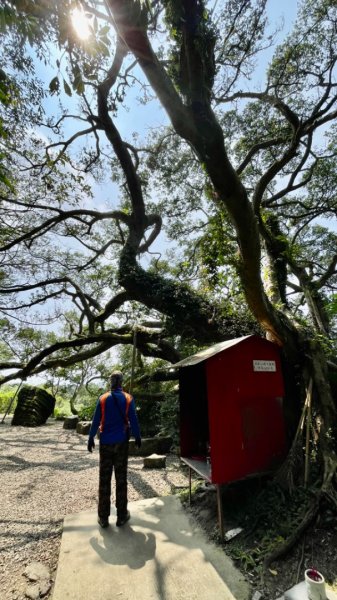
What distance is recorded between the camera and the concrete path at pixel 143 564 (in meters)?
2.53

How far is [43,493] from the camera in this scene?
17.1ft

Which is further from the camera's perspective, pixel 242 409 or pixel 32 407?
pixel 32 407

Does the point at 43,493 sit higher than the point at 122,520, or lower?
lower

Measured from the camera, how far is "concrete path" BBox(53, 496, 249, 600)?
8.30ft

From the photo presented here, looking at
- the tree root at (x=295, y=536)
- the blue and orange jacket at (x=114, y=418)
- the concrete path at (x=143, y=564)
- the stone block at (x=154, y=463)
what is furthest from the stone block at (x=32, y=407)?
the tree root at (x=295, y=536)

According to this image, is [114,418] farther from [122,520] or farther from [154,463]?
[154,463]

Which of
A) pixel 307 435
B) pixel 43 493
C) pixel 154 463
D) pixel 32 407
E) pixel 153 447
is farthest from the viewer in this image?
pixel 32 407

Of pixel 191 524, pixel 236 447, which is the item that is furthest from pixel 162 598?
pixel 236 447

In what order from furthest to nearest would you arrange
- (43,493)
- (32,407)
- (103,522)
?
(32,407) < (43,493) < (103,522)

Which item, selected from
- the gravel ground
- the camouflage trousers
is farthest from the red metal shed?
the gravel ground

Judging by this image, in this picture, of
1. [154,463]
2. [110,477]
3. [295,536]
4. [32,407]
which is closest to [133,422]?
[110,477]

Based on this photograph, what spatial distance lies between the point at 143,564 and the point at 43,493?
3.26m

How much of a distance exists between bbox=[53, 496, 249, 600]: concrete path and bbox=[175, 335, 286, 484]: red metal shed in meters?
0.77

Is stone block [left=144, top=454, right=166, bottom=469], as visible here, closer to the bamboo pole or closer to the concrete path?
the concrete path
